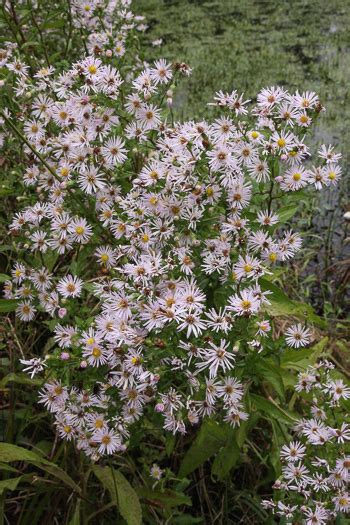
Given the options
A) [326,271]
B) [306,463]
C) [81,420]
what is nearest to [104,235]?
[81,420]

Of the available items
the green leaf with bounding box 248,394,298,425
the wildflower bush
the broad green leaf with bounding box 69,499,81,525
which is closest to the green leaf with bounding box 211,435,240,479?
the wildflower bush

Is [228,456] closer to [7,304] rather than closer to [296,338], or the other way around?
[296,338]

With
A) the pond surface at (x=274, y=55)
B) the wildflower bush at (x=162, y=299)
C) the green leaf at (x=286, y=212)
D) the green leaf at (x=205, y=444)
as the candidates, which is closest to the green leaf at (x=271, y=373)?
the wildflower bush at (x=162, y=299)

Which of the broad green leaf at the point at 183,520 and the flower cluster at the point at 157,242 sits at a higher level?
the flower cluster at the point at 157,242

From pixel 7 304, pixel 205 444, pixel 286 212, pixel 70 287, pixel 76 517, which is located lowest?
pixel 76 517

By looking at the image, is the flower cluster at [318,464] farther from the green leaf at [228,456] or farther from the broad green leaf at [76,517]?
the broad green leaf at [76,517]

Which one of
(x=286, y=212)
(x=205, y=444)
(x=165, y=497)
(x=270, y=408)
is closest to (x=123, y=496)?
(x=165, y=497)
